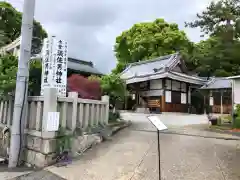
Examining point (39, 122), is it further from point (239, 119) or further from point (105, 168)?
point (239, 119)

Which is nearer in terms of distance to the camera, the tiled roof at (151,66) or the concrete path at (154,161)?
the concrete path at (154,161)

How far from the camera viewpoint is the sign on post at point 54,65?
20.6 ft

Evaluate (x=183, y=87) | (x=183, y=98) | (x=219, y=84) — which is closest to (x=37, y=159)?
(x=219, y=84)

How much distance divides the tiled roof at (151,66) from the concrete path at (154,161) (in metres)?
14.7

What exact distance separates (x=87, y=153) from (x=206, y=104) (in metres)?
19.7

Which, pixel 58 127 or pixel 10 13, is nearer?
pixel 58 127

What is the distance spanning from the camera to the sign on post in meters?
6.28

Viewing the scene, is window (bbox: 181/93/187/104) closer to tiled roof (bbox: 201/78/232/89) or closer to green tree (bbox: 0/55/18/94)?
tiled roof (bbox: 201/78/232/89)

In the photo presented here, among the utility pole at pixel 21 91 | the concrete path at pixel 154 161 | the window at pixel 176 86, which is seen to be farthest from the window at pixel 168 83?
the utility pole at pixel 21 91

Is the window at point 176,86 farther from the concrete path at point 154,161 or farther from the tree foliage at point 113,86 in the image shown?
the concrete path at point 154,161

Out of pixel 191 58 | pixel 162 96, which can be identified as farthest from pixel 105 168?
pixel 191 58

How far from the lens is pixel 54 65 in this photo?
20.9ft

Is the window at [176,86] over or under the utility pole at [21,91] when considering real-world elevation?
over

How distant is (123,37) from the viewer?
3262 cm
